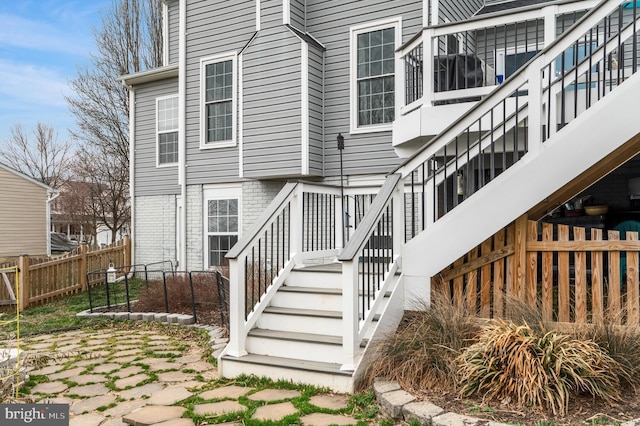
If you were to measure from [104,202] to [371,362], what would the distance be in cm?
2024

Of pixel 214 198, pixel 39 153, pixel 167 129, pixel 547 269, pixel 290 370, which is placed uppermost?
pixel 39 153

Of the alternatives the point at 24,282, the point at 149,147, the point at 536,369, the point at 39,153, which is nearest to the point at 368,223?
the point at 536,369

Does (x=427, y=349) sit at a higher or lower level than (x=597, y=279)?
lower

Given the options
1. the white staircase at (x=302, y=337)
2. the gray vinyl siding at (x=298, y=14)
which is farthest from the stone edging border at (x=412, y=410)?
the gray vinyl siding at (x=298, y=14)

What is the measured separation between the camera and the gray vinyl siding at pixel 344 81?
9141 millimetres

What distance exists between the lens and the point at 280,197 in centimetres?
502

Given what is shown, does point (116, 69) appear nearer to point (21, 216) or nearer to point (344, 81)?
point (21, 216)

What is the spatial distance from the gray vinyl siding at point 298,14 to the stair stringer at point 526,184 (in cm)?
652

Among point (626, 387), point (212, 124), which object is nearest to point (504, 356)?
point (626, 387)

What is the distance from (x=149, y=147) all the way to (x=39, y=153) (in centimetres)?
1970

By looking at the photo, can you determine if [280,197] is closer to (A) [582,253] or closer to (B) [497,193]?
(B) [497,193]

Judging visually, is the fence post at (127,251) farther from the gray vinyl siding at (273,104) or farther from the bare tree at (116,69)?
the bare tree at (116,69)

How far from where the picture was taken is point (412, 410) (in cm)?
318

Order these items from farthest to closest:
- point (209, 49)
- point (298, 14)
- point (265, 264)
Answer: point (209, 49) < point (298, 14) < point (265, 264)
